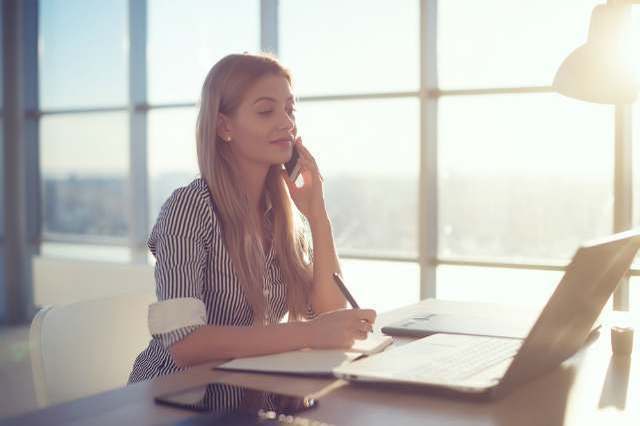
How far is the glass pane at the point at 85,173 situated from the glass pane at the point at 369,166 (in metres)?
Result: 1.69

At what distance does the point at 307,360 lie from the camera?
4.58ft

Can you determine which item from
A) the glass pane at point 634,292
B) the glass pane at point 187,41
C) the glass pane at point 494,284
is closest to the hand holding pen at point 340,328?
the glass pane at point 494,284

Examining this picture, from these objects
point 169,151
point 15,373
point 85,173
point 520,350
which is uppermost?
point 169,151

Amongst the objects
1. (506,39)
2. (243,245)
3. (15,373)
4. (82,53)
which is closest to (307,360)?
(243,245)

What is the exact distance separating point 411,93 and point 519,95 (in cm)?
61

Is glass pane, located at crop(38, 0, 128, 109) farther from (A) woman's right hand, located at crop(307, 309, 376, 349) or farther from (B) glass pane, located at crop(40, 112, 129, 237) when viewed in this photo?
(A) woman's right hand, located at crop(307, 309, 376, 349)

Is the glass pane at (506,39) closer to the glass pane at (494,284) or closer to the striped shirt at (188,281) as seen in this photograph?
the glass pane at (494,284)

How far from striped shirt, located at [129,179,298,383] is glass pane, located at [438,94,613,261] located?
2628 mm

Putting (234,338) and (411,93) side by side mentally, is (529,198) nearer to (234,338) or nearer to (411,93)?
(411,93)

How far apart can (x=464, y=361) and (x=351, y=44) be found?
3.66 m

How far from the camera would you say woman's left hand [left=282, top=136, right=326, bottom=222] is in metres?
2.23

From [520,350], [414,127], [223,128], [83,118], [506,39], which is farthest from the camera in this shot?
[83,118]

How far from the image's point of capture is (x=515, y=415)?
1.07 metres

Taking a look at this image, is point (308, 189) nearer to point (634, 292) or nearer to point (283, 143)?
point (283, 143)
